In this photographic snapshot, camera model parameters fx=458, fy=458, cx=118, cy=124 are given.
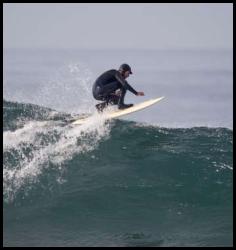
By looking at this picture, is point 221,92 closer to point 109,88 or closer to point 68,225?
point 109,88

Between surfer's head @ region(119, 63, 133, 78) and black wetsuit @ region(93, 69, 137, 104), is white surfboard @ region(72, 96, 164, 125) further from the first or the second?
surfer's head @ region(119, 63, 133, 78)

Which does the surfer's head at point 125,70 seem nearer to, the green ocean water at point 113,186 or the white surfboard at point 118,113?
the white surfboard at point 118,113

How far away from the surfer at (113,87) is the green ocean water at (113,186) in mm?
644

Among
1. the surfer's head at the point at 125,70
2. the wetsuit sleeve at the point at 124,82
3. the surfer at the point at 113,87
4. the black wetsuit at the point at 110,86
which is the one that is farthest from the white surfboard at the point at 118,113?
the surfer's head at the point at 125,70

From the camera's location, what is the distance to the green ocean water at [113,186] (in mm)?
8008

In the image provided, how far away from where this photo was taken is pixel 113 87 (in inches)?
499

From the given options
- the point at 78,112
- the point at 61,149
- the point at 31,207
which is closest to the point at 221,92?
the point at 78,112

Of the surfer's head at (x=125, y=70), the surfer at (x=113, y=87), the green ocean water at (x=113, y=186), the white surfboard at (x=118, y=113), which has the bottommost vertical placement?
the green ocean water at (x=113, y=186)

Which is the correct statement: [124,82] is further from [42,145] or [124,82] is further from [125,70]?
[42,145]

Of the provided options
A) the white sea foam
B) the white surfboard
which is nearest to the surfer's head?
the white surfboard

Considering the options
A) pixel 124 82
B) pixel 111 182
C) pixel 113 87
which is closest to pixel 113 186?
pixel 111 182

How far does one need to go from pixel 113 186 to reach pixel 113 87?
392 centimetres

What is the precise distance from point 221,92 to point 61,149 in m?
25.5

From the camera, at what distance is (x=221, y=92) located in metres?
34.6
